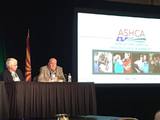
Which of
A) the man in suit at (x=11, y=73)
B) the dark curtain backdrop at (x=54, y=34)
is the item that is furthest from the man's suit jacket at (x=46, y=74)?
the dark curtain backdrop at (x=54, y=34)

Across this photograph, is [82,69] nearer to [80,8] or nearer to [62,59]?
[62,59]

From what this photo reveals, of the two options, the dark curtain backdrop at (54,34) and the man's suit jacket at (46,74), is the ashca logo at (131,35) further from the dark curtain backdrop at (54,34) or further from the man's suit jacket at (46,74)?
the man's suit jacket at (46,74)

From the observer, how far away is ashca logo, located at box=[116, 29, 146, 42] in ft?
25.1

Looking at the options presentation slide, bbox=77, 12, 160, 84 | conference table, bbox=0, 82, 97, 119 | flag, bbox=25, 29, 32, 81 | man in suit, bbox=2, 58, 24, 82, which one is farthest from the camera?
presentation slide, bbox=77, 12, 160, 84

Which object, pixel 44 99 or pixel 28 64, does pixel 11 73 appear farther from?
pixel 28 64

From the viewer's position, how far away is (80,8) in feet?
24.0

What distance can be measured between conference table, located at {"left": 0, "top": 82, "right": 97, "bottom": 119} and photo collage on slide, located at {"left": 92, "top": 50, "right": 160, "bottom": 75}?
176cm

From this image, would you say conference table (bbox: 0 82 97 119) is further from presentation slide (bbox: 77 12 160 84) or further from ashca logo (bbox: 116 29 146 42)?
ashca logo (bbox: 116 29 146 42)

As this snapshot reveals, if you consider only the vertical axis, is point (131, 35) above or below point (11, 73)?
above

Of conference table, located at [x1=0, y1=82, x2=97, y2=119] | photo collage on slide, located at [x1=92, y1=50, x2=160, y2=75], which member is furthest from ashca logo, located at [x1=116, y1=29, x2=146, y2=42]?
conference table, located at [x1=0, y1=82, x2=97, y2=119]

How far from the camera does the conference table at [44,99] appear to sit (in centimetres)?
505

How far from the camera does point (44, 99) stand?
5324 millimetres

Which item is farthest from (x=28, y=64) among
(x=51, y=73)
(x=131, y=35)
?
(x=131, y=35)

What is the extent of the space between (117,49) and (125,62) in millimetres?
278
